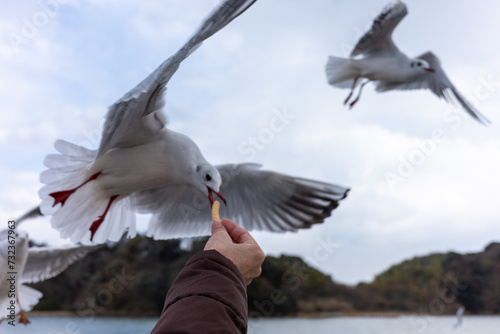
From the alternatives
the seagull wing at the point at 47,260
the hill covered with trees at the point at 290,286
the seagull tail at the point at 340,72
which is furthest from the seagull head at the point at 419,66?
the hill covered with trees at the point at 290,286

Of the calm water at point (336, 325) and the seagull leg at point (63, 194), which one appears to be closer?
the seagull leg at point (63, 194)

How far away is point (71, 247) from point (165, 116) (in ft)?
5.67

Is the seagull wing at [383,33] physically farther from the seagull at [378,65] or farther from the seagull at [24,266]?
the seagull at [24,266]

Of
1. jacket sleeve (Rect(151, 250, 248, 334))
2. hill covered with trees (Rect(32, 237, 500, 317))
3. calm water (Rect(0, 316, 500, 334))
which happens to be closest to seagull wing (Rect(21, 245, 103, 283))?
jacket sleeve (Rect(151, 250, 248, 334))

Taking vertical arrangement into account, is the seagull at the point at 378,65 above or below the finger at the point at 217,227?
below

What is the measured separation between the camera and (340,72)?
307 centimetres

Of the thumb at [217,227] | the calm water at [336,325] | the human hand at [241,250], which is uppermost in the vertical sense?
the thumb at [217,227]

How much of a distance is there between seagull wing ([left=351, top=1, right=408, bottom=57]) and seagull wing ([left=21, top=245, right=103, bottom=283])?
1.95 meters

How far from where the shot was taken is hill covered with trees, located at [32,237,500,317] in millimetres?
6465

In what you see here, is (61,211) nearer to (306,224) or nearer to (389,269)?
(306,224)

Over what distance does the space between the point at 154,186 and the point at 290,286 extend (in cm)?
518

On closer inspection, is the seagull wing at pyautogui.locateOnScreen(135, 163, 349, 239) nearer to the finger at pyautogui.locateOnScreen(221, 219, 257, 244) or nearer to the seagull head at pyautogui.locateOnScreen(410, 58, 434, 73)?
the finger at pyautogui.locateOnScreen(221, 219, 257, 244)

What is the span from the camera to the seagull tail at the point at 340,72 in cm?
305

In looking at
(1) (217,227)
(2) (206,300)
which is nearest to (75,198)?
(1) (217,227)
